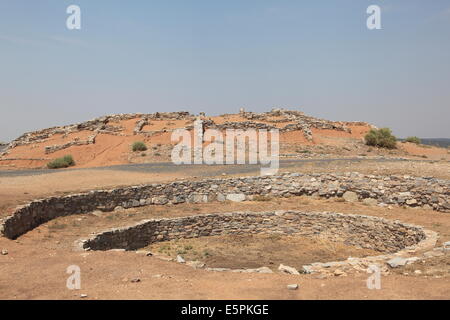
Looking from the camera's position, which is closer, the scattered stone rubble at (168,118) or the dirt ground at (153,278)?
the dirt ground at (153,278)

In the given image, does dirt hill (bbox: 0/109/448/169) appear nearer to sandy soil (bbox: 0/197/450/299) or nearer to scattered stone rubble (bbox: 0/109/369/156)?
scattered stone rubble (bbox: 0/109/369/156)

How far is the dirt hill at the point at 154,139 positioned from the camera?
32062 mm

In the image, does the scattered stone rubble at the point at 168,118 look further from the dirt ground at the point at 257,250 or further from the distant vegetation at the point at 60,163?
the dirt ground at the point at 257,250

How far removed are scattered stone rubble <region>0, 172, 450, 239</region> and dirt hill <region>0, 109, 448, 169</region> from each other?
10.3 m

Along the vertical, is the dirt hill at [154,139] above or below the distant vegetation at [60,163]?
above

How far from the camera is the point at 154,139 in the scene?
35719 mm

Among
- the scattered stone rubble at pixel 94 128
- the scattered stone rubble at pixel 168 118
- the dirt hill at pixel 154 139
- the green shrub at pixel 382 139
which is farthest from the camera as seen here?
the scattered stone rubble at pixel 94 128

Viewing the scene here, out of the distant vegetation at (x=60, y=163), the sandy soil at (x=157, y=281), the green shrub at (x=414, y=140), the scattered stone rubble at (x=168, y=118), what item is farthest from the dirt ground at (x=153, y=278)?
the green shrub at (x=414, y=140)

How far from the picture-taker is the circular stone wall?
13.2m

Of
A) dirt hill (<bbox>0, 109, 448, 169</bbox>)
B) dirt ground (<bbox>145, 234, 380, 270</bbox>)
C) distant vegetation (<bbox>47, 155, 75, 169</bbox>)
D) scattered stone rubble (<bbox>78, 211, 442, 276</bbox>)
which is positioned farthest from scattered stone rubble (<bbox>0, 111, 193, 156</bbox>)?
dirt ground (<bbox>145, 234, 380, 270</bbox>)

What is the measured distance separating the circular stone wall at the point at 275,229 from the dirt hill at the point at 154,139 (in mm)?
13310

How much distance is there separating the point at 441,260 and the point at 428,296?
2724 mm

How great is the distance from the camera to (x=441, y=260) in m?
8.38
